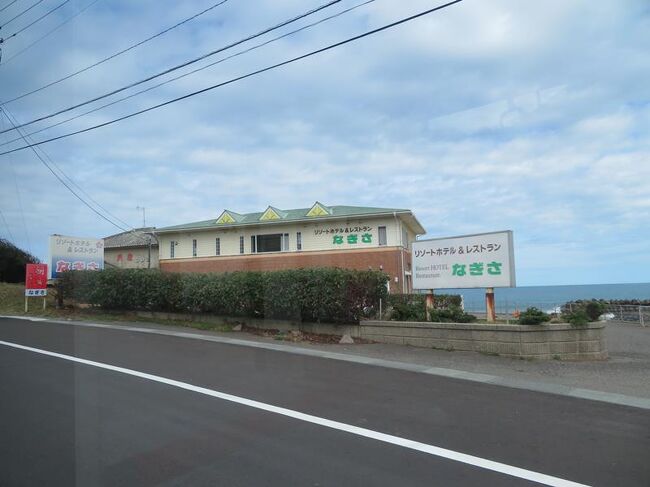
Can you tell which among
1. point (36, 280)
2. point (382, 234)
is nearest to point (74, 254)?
point (36, 280)

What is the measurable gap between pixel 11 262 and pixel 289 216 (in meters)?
21.0

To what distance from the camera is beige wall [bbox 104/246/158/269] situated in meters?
37.8

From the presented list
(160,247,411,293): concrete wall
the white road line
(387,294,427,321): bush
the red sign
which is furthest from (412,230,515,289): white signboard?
the red sign

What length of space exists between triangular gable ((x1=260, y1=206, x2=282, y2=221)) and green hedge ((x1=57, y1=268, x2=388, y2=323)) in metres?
12.3

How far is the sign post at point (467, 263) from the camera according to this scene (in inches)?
544

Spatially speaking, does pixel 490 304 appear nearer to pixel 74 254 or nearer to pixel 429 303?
pixel 429 303

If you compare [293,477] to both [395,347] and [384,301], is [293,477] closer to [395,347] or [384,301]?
[395,347]

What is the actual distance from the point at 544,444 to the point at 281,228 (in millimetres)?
27432

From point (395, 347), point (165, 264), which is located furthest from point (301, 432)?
point (165, 264)

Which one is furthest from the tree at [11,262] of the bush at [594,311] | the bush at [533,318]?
the bush at [594,311]

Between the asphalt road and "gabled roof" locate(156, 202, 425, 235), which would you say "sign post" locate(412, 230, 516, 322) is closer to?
the asphalt road

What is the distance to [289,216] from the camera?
33156 millimetres

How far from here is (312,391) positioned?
27.4 ft

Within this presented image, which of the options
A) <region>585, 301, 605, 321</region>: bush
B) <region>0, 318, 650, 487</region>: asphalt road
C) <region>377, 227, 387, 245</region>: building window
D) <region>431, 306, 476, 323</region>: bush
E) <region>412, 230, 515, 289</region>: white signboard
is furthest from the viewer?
<region>377, 227, 387, 245</region>: building window
